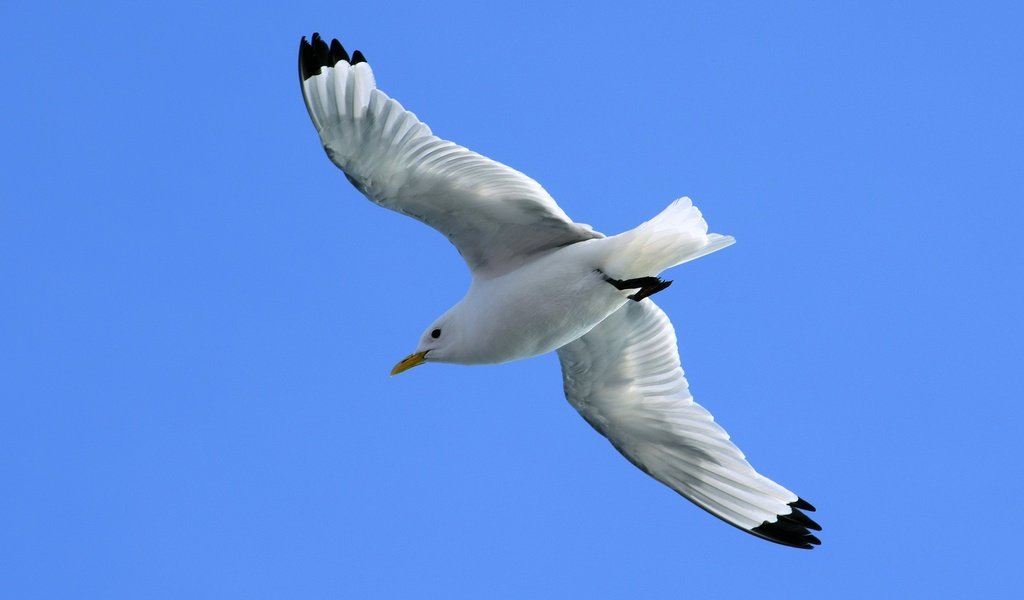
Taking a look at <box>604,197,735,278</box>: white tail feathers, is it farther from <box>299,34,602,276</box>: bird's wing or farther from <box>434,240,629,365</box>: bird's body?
<box>299,34,602,276</box>: bird's wing

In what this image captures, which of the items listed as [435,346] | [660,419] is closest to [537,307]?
[435,346]

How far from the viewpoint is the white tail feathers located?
6.66m

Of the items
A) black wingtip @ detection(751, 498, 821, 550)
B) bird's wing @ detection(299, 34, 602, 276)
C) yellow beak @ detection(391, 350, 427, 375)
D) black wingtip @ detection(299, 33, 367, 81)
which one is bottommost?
black wingtip @ detection(751, 498, 821, 550)

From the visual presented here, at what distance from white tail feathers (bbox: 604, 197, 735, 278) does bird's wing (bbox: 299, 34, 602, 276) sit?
1.14ft

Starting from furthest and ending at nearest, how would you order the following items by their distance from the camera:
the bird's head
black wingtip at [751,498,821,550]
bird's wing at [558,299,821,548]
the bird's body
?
bird's wing at [558,299,821,548], black wingtip at [751,498,821,550], the bird's head, the bird's body

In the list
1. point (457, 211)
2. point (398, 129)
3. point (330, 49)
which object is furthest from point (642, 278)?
point (330, 49)

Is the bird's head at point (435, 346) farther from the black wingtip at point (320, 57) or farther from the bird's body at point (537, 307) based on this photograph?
the black wingtip at point (320, 57)

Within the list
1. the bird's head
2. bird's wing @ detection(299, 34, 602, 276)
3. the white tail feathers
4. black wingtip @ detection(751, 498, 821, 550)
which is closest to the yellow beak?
the bird's head

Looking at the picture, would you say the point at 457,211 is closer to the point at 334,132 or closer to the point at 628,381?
the point at 334,132

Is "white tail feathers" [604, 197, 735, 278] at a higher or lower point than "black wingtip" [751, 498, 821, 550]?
higher

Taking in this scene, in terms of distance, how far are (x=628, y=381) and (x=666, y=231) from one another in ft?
4.83

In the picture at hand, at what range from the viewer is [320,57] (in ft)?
22.6

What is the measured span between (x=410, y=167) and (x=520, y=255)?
2.73 feet

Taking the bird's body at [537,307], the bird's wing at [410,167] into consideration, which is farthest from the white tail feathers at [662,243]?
the bird's wing at [410,167]
